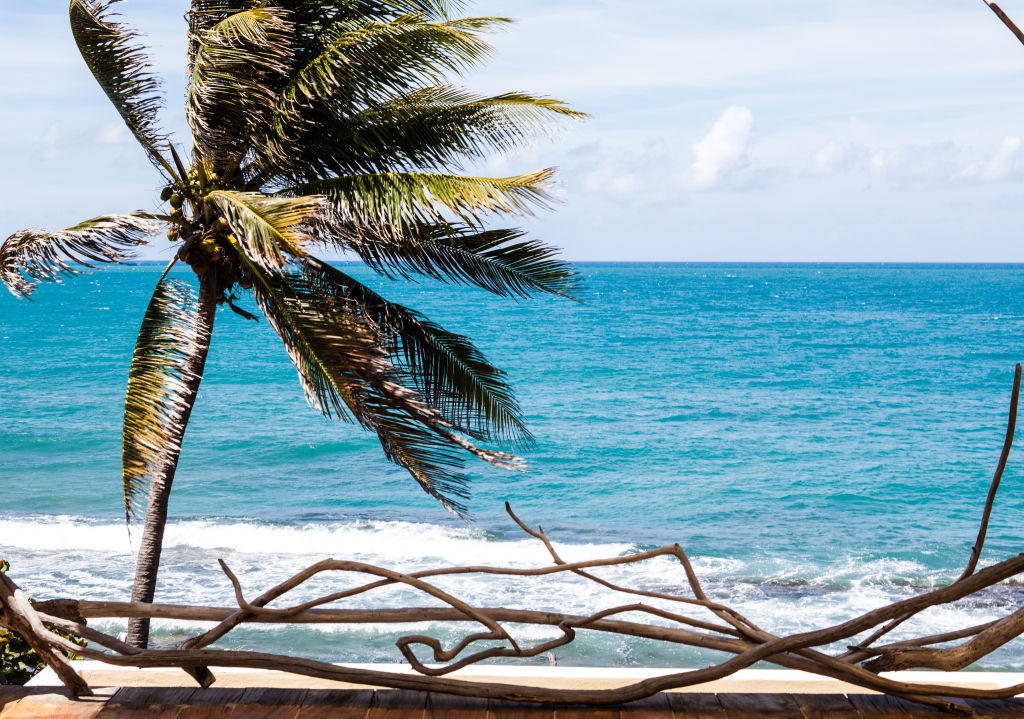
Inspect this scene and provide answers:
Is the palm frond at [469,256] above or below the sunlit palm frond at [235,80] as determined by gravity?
below

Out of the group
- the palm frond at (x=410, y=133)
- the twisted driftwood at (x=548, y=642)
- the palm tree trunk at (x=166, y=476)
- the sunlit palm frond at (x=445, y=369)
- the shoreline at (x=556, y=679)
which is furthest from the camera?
the sunlit palm frond at (x=445, y=369)

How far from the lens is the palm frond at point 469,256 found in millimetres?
6914

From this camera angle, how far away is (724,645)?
1.88 metres

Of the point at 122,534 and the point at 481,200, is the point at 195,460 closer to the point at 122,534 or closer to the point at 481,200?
the point at 122,534

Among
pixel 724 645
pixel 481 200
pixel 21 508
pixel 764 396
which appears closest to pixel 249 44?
pixel 481 200

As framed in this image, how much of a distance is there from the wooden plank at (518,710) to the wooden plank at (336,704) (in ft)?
0.86

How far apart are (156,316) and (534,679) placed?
5.13 m

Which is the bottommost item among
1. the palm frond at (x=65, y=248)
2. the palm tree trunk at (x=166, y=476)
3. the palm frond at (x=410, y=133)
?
the palm tree trunk at (x=166, y=476)

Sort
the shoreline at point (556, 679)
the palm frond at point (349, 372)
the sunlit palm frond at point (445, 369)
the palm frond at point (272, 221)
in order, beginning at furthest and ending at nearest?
the sunlit palm frond at point (445, 369)
the palm frond at point (349, 372)
the palm frond at point (272, 221)
the shoreline at point (556, 679)

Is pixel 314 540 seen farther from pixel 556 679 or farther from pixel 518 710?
pixel 518 710

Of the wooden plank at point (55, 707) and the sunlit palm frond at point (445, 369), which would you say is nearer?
the wooden plank at point (55, 707)

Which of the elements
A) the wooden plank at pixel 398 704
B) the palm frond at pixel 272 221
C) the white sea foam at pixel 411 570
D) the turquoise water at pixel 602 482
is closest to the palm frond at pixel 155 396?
the palm frond at pixel 272 221

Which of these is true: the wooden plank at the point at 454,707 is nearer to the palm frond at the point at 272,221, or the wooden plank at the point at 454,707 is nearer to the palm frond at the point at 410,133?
the palm frond at the point at 272,221

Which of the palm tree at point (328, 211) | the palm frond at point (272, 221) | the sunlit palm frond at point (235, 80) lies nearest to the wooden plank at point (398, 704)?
the palm frond at point (272, 221)
